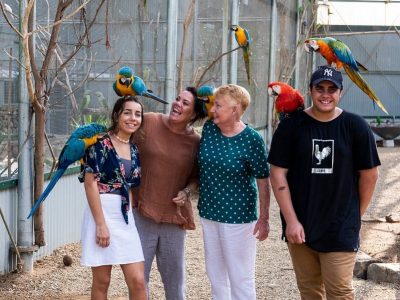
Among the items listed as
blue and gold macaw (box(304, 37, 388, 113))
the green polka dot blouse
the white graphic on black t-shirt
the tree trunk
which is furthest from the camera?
the tree trunk

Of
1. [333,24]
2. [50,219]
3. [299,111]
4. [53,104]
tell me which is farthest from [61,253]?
[333,24]

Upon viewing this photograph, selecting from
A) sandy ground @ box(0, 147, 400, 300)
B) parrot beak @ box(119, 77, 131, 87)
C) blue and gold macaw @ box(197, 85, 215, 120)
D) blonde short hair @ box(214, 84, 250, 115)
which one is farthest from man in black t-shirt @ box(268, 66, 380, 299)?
sandy ground @ box(0, 147, 400, 300)

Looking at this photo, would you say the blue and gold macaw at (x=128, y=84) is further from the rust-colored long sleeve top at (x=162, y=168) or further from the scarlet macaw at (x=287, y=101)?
the scarlet macaw at (x=287, y=101)

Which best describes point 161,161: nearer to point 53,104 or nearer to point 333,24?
point 53,104

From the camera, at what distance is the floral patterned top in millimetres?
3338

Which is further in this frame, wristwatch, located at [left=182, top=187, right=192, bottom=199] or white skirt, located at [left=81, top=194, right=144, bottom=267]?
wristwatch, located at [left=182, top=187, right=192, bottom=199]

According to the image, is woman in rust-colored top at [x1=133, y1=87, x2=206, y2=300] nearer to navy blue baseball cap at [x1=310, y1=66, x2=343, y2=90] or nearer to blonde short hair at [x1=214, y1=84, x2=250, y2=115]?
blonde short hair at [x1=214, y1=84, x2=250, y2=115]

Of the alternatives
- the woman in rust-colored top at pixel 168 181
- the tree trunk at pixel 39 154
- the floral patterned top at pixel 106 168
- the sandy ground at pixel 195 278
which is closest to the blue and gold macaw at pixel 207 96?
the woman in rust-colored top at pixel 168 181

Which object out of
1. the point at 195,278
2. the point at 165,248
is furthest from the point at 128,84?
the point at 195,278

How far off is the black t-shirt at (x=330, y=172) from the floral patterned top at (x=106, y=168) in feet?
2.64

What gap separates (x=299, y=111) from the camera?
3459 mm

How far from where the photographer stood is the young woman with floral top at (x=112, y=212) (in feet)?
10.9

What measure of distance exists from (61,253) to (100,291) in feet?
8.35

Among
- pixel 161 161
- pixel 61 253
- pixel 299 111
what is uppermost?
pixel 299 111
